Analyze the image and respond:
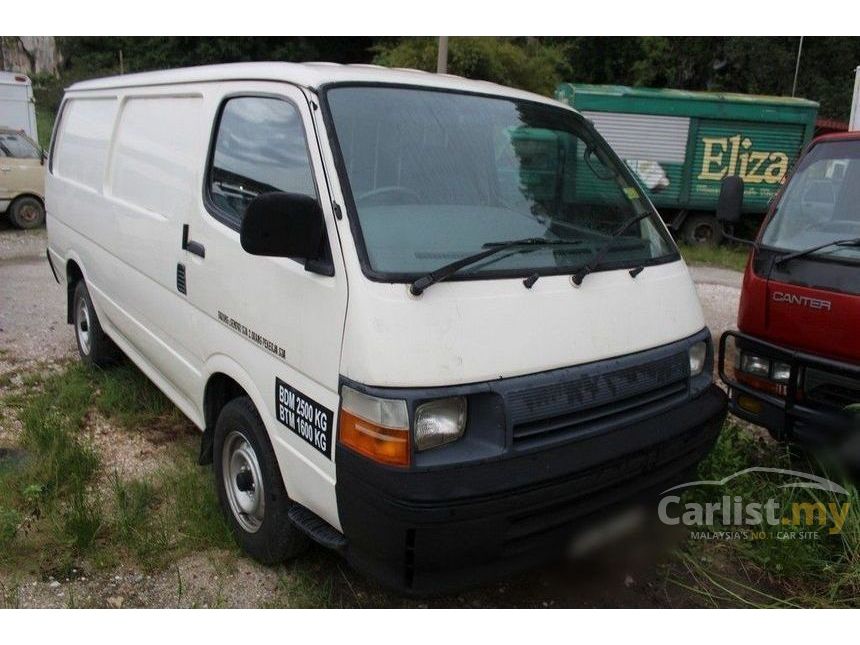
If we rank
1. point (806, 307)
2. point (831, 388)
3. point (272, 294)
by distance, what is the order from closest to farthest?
point (272, 294) < point (831, 388) < point (806, 307)

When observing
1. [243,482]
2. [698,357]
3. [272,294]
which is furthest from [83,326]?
[698,357]

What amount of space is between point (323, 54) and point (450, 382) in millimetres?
24997

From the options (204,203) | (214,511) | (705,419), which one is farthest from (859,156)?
(214,511)

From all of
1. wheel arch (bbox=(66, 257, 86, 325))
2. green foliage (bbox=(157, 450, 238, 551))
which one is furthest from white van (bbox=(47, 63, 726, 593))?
wheel arch (bbox=(66, 257, 86, 325))

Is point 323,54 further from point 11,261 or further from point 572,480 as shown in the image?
point 572,480

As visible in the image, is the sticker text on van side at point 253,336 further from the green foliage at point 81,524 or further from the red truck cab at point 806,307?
the red truck cab at point 806,307

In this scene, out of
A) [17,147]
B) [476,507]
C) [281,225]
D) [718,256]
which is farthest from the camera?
[718,256]

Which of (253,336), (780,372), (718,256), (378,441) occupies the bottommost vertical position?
(718,256)

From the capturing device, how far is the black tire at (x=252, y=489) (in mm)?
2928

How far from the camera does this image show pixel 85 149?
5129mm

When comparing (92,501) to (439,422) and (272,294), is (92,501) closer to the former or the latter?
(272,294)

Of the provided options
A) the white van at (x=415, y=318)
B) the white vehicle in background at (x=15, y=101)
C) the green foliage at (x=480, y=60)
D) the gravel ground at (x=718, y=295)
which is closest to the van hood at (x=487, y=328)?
the white van at (x=415, y=318)

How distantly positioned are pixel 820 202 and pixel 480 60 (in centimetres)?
→ 1468

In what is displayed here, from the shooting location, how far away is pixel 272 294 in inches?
111
